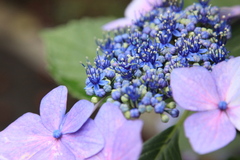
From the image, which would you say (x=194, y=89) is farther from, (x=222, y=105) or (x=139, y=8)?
(x=139, y=8)

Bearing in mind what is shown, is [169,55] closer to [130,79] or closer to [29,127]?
[130,79]

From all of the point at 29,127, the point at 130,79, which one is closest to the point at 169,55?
the point at 130,79

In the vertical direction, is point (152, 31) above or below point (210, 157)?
above

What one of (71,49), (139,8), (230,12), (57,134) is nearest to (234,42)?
(230,12)

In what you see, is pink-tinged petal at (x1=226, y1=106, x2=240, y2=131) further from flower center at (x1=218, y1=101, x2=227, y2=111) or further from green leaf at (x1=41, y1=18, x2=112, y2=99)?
green leaf at (x1=41, y1=18, x2=112, y2=99)

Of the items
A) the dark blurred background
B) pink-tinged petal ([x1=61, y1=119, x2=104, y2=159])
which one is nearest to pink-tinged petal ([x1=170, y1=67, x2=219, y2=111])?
pink-tinged petal ([x1=61, y1=119, x2=104, y2=159])

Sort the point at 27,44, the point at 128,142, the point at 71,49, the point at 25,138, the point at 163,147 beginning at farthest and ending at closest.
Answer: the point at 27,44 < the point at 71,49 < the point at 163,147 < the point at 25,138 < the point at 128,142
